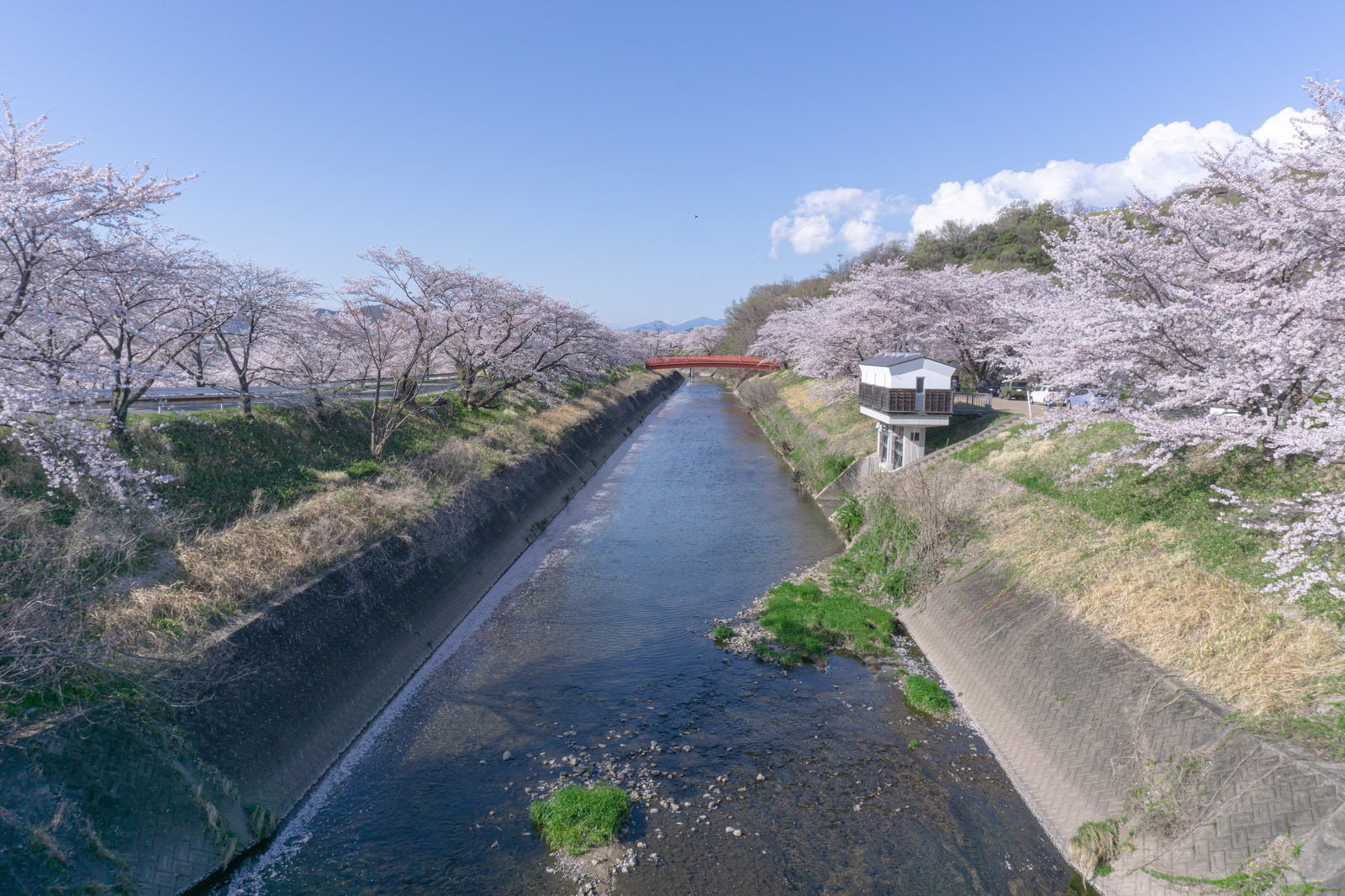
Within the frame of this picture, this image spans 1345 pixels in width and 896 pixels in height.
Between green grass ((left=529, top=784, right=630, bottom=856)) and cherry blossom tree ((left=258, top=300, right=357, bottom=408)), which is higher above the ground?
cherry blossom tree ((left=258, top=300, right=357, bottom=408))

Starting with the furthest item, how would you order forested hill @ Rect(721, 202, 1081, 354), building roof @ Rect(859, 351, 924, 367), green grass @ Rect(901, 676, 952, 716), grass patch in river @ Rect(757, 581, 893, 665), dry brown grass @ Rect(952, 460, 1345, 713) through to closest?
1. forested hill @ Rect(721, 202, 1081, 354)
2. building roof @ Rect(859, 351, 924, 367)
3. grass patch in river @ Rect(757, 581, 893, 665)
4. green grass @ Rect(901, 676, 952, 716)
5. dry brown grass @ Rect(952, 460, 1345, 713)

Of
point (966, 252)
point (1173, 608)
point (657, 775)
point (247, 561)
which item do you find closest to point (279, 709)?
point (247, 561)

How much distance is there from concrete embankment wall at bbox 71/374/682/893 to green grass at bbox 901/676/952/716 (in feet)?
38.3

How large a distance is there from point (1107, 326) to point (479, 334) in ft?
93.8

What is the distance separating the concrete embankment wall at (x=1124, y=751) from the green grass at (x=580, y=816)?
7.04 meters

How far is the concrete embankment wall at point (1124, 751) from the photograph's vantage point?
815 cm

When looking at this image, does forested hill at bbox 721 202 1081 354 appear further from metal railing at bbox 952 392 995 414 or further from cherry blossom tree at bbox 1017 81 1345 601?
cherry blossom tree at bbox 1017 81 1345 601

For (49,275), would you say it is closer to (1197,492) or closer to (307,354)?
(307,354)

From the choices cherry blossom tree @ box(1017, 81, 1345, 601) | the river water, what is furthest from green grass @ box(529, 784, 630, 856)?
cherry blossom tree @ box(1017, 81, 1345, 601)

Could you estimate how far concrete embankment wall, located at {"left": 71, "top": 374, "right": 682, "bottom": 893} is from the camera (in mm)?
9461

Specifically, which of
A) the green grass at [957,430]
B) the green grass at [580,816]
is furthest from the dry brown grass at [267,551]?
the green grass at [957,430]

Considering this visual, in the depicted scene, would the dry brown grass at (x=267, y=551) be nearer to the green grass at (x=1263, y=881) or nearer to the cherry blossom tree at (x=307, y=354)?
the cherry blossom tree at (x=307, y=354)

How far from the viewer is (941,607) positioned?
704 inches

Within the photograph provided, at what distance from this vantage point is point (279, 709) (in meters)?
12.3
